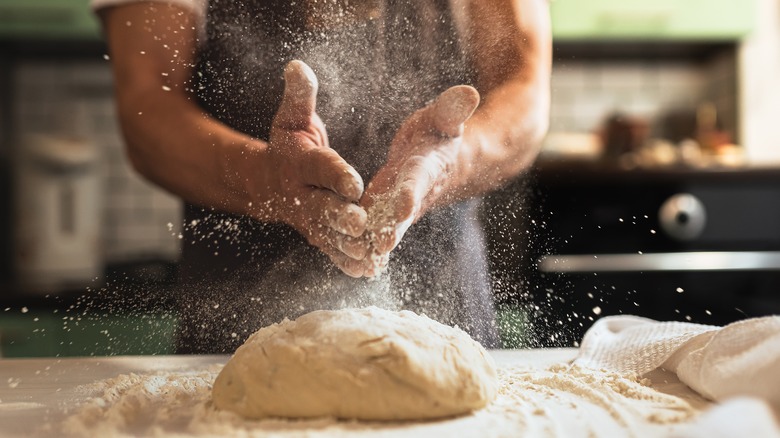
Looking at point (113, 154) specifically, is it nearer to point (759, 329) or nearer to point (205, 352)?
point (205, 352)

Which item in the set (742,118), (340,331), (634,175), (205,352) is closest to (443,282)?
(340,331)

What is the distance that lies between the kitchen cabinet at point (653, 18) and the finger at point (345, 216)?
1543mm

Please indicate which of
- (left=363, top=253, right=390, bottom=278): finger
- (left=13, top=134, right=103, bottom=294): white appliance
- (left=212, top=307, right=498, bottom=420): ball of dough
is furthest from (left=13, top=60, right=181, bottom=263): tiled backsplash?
(left=212, top=307, right=498, bottom=420): ball of dough

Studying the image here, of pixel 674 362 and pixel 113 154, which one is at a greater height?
pixel 113 154

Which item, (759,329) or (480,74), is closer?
(759,329)

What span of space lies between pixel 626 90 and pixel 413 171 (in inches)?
73.0

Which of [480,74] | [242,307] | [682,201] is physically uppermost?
[480,74]

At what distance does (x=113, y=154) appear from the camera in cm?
221

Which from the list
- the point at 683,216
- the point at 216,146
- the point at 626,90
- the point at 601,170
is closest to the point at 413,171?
the point at 216,146

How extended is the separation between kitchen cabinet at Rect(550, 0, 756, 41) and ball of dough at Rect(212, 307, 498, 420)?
5.48 ft

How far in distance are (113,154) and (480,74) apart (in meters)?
1.62

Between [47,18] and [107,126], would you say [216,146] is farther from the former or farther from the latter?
[107,126]

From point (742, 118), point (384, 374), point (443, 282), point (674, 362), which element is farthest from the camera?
point (742, 118)

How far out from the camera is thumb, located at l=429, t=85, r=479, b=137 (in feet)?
2.78
